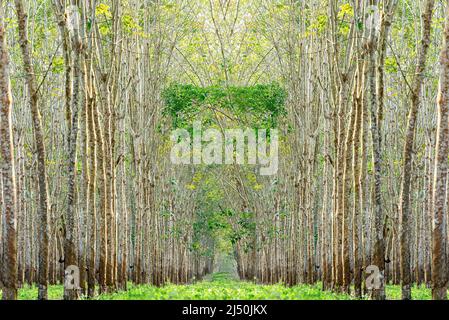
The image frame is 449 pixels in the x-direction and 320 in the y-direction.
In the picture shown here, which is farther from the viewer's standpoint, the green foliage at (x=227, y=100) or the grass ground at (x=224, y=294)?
the green foliage at (x=227, y=100)

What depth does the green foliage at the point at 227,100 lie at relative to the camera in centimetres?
2842

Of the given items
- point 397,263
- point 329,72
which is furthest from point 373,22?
point 397,263

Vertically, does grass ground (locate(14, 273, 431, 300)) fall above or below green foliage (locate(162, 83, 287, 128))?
below

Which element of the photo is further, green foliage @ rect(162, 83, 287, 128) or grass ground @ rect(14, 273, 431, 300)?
green foliage @ rect(162, 83, 287, 128)

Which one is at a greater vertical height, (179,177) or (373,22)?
(373,22)

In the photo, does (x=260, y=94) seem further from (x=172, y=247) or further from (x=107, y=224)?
(x=172, y=247)

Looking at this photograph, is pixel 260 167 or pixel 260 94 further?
pixel 260 167

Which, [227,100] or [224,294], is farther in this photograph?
[227,100]

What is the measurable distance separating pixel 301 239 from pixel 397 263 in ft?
23.9

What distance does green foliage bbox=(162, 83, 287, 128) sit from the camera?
93.2 feet

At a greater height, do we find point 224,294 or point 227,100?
point 227,100

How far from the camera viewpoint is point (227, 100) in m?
Result: 28.9

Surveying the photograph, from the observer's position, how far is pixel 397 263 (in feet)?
101

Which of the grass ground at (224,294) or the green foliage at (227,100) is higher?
the green foliage at (227,100)
